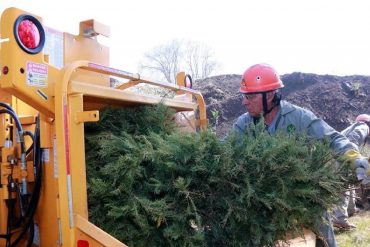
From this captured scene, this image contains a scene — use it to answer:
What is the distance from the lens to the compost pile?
7.59 ft

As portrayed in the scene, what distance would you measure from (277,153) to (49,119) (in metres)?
1.40

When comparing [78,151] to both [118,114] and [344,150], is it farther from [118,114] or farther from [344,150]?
[344,150]

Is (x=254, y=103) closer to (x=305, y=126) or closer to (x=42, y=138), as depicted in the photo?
(x=305, y=126)

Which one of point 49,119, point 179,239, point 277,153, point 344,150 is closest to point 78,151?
point 49,119

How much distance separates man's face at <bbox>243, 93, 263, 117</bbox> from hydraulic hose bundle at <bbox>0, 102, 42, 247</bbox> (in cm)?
205

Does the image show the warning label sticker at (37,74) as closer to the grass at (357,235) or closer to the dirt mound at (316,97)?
the grass at (357,235)

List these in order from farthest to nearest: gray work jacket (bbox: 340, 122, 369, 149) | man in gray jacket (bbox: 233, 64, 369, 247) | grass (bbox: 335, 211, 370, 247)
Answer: gray work jacket (bbox: 340, 122, 369, 149), grass (bbox: 335, 211, 370, 247), man in gray jacket (bbox: 233, 64, 369, 247)

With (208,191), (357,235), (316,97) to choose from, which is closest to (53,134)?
(208,191)

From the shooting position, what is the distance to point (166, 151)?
97.4 inches

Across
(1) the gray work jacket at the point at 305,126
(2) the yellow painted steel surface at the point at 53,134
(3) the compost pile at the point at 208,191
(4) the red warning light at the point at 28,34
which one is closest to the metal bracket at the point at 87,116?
(2) the yellow painted steel surface at the point at 53,134

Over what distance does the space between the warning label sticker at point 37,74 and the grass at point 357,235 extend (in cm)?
514

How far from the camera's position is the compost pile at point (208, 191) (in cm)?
231

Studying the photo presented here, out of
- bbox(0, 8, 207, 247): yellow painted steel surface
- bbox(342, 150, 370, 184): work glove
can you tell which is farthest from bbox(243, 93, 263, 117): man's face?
bbox(0, 8, 207, 247): yellow painted steel surface

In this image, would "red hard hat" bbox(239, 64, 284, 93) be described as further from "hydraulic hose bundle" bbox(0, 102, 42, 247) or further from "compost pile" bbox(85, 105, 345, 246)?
"hydraulic hose bundle" bbox(0, 102, 42, 247)
